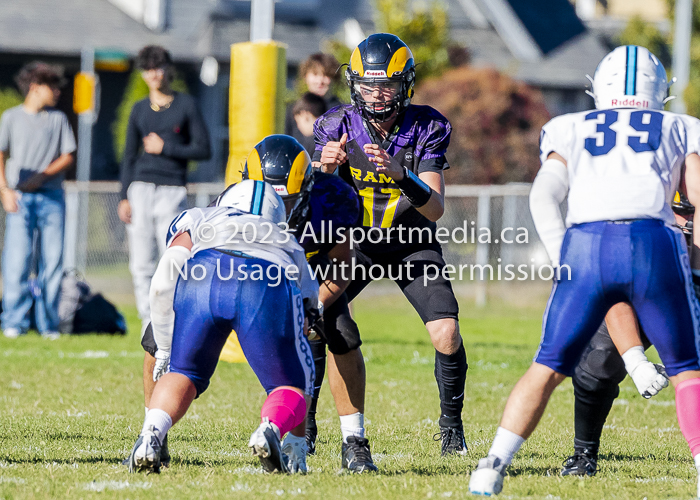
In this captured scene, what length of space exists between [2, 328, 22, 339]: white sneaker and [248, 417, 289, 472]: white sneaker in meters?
6.19

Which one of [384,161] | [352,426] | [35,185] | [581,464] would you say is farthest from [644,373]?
[35,185]

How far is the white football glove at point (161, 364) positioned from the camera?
3998mm

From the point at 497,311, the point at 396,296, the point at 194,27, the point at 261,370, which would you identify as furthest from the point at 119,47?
the point at 261,370

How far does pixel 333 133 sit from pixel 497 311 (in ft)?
30.2

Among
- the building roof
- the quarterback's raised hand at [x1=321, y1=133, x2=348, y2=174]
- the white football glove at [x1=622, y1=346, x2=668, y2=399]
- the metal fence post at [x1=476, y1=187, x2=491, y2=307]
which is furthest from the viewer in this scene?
the building roof

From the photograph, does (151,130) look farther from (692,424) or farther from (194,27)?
(194,27)

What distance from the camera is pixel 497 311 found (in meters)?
13.8

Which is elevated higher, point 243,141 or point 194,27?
point 194,27

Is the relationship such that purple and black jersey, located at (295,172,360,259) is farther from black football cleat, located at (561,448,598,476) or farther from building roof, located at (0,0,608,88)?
building roof, located at (0,0,608,88)

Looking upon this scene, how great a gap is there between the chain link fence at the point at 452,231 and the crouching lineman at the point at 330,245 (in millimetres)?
9699

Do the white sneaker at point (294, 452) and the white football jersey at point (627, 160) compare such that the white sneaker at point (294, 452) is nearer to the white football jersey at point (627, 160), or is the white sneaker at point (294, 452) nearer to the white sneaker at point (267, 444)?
the white sneaker at point (267, 444)

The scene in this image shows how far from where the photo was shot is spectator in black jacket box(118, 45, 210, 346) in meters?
8.23

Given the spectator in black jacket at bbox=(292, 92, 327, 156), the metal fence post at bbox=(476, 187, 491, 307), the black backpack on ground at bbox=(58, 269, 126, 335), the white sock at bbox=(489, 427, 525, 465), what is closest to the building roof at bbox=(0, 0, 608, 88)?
the metal fence post at bbox=(476, 187, 491, 307)

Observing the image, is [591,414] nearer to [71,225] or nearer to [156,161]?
[156,161]
